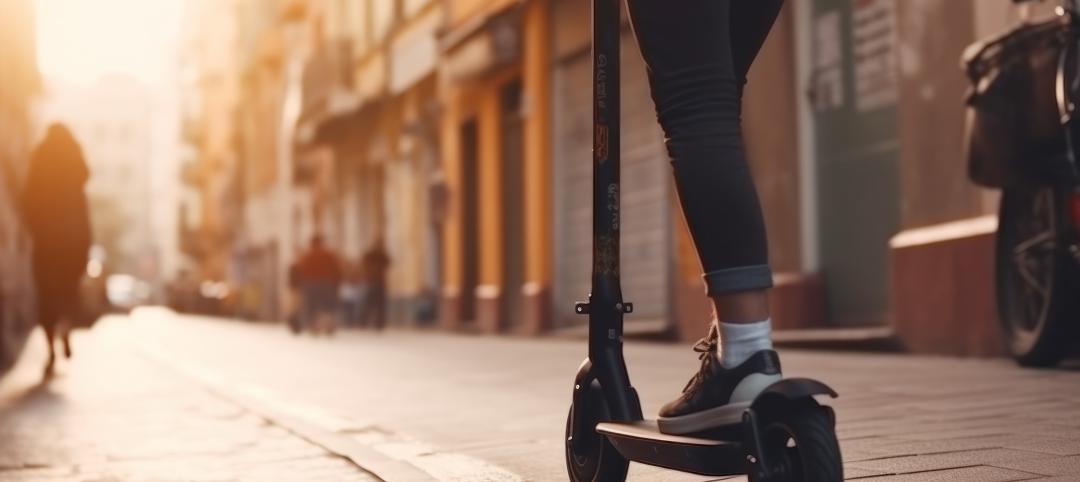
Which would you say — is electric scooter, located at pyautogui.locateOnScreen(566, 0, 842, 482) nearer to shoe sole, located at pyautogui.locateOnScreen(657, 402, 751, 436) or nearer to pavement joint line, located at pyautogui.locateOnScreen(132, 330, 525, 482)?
shoe sole, located at pyautogui.locateOnScreen(657, 402, 751, 436)

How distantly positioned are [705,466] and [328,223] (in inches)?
1246

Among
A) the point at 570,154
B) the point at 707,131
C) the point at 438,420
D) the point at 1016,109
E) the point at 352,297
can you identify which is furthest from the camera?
the point at 352,297

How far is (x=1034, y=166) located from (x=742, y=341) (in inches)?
167

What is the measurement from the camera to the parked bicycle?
20.9 ft

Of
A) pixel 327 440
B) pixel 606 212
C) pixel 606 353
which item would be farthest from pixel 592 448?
pixel 327 440

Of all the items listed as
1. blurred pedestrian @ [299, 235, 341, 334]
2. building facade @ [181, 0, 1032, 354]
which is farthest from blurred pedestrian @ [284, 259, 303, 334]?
building facade @ [181, 0, 1032, 354]

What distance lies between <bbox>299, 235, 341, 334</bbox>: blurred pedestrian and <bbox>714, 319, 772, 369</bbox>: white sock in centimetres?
1928

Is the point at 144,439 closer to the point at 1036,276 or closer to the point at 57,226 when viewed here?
the point at 1036,276

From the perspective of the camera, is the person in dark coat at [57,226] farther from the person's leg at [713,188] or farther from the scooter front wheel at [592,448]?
the person's leg at [713,188]

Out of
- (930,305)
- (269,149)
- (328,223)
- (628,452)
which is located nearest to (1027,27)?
(930,305)

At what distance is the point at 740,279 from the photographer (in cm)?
263

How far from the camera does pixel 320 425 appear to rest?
5.66 m

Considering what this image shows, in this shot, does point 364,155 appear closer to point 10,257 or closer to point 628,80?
point 628,80

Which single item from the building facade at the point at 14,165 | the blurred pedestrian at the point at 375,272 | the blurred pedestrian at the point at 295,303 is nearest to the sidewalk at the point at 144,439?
the building facade at the point at 14,165
